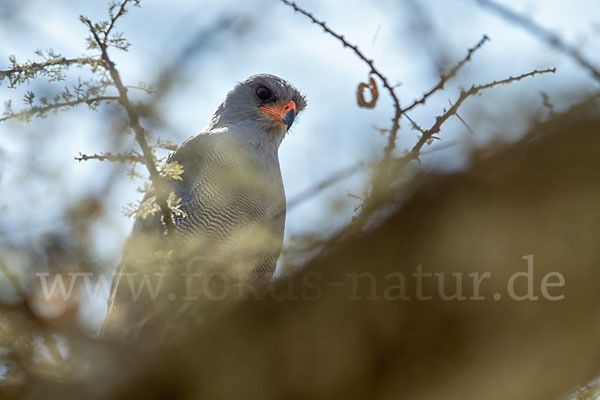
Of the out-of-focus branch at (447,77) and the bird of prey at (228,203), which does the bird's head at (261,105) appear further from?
the out-of-focus branch at (447,77)

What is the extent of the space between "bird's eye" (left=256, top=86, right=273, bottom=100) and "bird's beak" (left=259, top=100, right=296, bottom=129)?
0.36 feet

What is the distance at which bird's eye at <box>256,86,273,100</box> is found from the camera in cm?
514

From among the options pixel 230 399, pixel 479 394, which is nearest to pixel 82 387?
pixel 230 399

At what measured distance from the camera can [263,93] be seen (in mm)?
5148

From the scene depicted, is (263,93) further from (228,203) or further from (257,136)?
(228,203)

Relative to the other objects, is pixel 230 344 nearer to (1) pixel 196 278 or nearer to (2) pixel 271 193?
(1) pixel 196 278

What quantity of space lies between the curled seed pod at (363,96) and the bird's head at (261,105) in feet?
6.99

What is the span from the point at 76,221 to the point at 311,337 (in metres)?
1.23

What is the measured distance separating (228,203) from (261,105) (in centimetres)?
138

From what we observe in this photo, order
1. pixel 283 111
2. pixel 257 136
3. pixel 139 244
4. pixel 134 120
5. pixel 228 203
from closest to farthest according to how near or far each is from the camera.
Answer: pixel 134 120 → pixel 139 244 → pixel 228 203 → pixel 257 136 → pixel 283 111

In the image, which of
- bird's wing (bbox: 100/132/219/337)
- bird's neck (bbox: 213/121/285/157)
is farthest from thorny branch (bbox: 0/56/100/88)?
bird's neck (bbox: 213/121/285/157)

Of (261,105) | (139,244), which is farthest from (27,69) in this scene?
(261,105)

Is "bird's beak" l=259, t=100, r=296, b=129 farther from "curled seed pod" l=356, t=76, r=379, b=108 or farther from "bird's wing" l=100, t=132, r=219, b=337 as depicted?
"curled seed pod" l=356, t=76, r=379, b=108

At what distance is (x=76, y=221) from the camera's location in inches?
81.0
